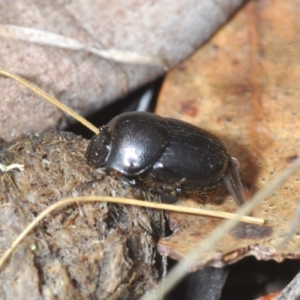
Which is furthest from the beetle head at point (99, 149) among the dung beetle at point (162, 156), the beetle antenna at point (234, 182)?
the beetle antenna at point (234, 182)

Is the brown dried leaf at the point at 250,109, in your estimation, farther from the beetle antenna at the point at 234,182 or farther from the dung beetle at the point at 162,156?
the dung beetle at the point at 162,156

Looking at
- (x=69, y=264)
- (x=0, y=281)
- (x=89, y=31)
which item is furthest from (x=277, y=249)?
(x=89, y=31)

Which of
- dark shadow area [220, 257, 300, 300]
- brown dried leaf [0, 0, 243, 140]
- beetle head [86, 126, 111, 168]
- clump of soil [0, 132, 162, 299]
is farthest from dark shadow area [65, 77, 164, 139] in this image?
dark shadow area [220, 257, 300, 300]

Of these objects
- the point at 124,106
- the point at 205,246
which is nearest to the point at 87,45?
the point at 124,106

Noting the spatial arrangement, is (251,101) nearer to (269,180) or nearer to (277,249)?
(269,180)

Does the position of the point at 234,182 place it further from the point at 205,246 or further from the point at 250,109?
the point at 250,109

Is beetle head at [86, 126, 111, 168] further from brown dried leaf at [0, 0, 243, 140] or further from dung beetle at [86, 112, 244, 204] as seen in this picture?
brown dried leaf at [0, 0, 243, 140]
